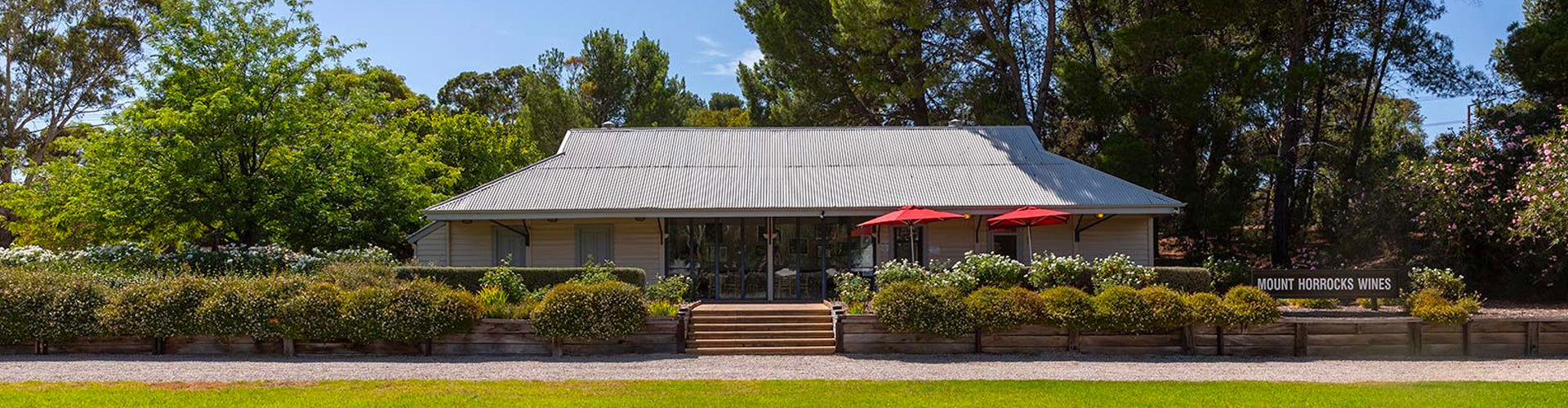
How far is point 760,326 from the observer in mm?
14766

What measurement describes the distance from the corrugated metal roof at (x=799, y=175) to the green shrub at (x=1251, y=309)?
17.0 ft

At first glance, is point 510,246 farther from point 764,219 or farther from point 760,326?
point 760,326

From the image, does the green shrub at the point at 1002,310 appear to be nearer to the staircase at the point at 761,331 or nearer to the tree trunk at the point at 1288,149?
the staircase at the point at 761,331

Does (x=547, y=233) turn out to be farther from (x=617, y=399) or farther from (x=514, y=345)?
(x=617, y=399)

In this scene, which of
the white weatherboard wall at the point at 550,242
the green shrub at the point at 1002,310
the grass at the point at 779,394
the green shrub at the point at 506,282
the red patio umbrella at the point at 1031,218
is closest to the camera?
the grass at the point at 779,394

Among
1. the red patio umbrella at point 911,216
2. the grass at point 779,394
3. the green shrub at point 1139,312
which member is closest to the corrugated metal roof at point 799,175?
the red patio umbrella at point 911,216

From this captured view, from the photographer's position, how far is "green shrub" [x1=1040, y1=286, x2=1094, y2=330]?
13258 mm

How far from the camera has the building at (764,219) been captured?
18.6 m

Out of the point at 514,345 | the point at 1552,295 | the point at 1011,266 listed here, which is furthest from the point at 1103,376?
the point at 1552,295

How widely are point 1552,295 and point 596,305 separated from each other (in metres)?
20.6

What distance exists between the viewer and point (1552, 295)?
22.4m

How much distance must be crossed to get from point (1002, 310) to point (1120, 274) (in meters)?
3.27

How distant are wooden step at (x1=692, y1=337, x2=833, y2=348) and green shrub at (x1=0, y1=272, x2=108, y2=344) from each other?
7454mm

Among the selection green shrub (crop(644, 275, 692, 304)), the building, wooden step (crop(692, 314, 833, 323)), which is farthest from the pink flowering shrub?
green shrub (crop(644, 275, 692, 304))
